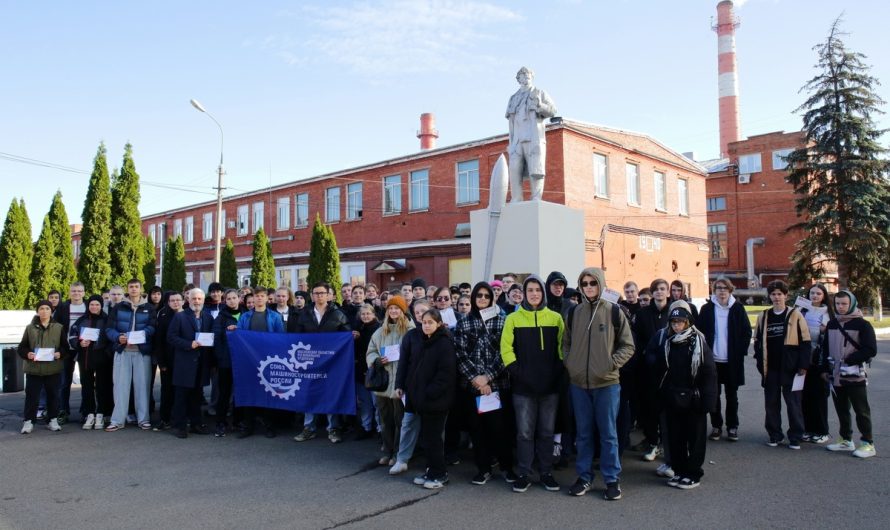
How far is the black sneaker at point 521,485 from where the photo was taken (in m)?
5.48

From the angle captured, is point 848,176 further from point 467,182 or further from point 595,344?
point 595,344

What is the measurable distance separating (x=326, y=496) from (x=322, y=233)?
73.4 feet

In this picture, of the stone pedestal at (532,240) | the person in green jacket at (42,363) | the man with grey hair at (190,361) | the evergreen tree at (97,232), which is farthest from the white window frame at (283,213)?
the man with grey hair at (190,361)

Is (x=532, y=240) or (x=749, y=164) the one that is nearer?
(x=532, y=240)

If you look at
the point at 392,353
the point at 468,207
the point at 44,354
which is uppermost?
the point at 468,207

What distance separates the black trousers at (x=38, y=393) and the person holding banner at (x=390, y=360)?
4690 millimetres

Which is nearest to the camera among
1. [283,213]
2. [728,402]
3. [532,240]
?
[728,402]

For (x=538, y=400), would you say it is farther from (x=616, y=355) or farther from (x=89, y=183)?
(x=89, y=183)

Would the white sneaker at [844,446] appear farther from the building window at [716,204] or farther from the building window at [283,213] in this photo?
the building window at [716,204]

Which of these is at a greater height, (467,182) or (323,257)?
(467,182)

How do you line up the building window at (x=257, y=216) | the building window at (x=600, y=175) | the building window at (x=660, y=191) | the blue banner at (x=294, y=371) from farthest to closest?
the building window at (x=257, y=216)
the building window at (x=660, y=191)
the building window at (x=600, y=175)
the blue banner at (x=294, y=371)

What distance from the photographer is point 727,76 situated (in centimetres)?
4741

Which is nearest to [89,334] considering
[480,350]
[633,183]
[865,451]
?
[480,350]

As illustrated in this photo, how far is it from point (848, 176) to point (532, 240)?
22610 millimetres
